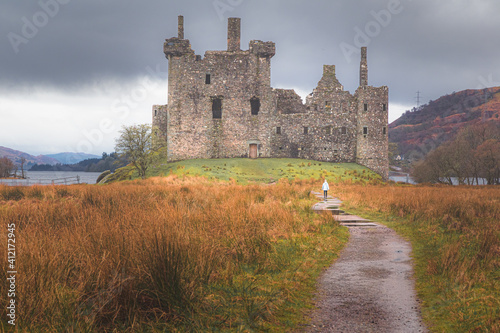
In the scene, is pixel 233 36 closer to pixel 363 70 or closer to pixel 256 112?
pixel 256 112

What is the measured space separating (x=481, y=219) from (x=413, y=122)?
4548 inches

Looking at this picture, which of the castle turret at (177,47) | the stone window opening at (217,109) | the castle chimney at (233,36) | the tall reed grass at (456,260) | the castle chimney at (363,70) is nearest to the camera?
the tall reed grass at (456,260)

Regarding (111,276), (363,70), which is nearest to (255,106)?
(363,70)

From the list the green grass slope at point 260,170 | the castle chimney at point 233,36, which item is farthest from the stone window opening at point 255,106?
the castle chimney at point 233,36

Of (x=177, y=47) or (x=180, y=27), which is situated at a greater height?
(x=180, y=27)

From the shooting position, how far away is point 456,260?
242 inches

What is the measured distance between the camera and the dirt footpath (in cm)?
429

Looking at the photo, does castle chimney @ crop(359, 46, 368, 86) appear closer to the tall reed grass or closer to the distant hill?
the tall reed grass

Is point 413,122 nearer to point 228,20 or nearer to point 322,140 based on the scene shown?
point 322,140

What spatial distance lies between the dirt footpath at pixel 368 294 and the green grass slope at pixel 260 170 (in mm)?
21980

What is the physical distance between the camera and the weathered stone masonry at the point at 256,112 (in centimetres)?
3800

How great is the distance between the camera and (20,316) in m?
3.58

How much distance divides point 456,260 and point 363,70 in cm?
3836

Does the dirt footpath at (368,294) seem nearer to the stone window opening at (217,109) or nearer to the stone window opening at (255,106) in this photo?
the stone window opening at (217,109)
